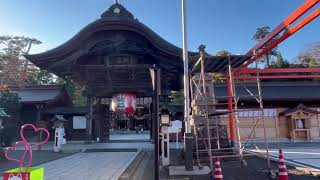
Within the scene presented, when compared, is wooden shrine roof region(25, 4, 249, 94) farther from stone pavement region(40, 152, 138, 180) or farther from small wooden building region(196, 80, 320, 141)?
small wooden building region(196, 80, 320, 141)

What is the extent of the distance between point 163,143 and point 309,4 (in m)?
6.53

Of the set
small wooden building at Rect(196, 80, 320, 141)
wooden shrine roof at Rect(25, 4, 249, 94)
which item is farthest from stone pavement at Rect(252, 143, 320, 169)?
small wooden building at Rect(196, 80, 320, 141)

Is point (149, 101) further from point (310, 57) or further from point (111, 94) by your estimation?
point (310, 57)

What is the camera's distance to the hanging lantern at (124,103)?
15.5 m

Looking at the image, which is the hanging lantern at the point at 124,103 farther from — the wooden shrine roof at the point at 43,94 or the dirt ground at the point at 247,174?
the wooden shrine roof at the point at 43,94

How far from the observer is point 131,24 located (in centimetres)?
1408

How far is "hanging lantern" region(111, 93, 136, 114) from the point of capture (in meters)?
15.5

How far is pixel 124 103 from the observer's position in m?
15.5

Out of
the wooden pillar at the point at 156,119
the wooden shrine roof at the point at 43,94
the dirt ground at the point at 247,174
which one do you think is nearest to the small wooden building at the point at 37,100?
the wooden shrine roof at the point at 43,94

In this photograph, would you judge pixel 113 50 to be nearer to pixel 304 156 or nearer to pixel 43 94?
pixel 304 156

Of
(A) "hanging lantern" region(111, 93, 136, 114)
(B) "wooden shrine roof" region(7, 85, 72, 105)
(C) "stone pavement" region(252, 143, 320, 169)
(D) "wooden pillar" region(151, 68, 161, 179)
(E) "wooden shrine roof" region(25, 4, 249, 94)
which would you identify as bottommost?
(C) "stone pavement" region(252, 143, 320, 169)

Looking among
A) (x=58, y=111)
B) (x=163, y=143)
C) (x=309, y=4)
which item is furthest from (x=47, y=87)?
(x=309, y=4)

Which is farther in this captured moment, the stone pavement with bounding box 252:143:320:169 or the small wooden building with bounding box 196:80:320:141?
the small wooden building with bounding box 196:80:320:141

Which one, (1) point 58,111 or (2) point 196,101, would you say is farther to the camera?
(1) point 58,111
